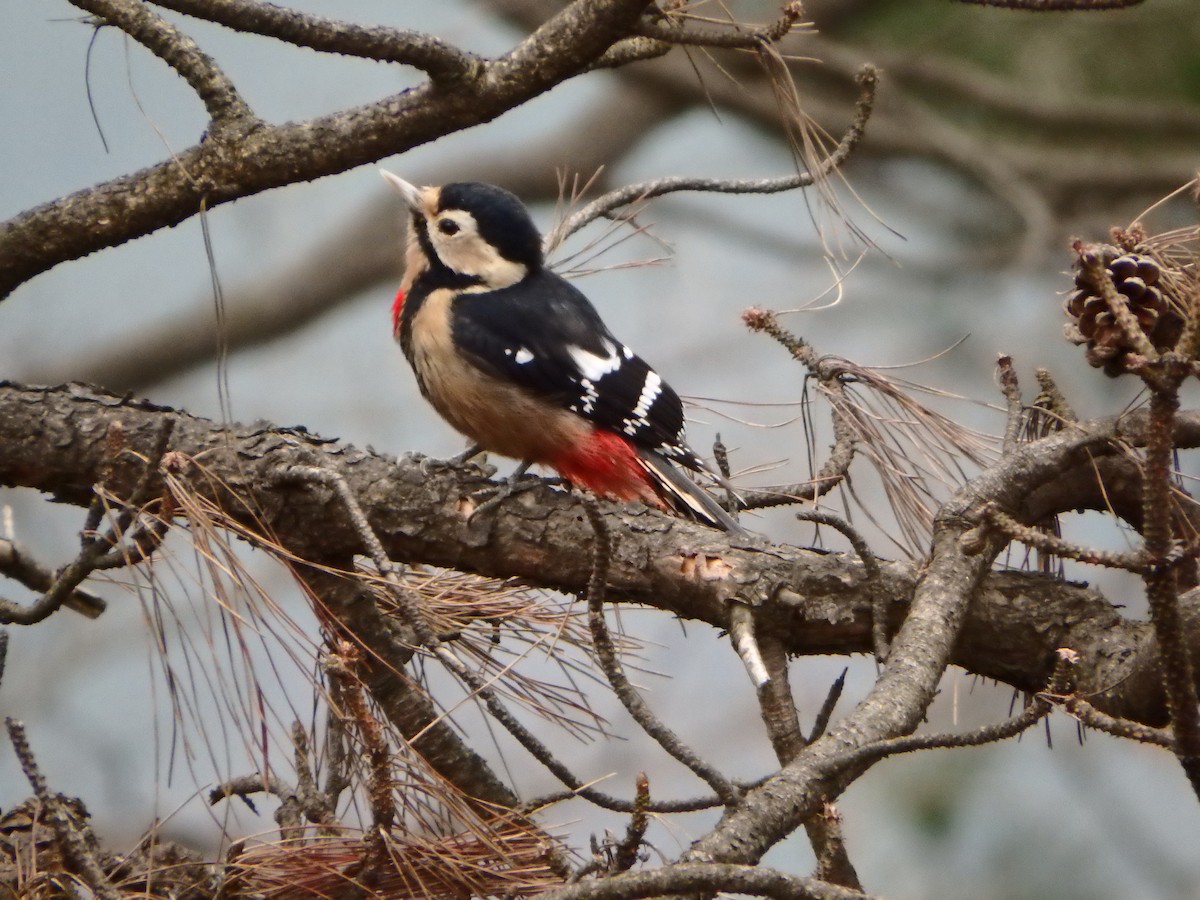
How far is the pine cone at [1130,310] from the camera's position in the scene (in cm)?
142

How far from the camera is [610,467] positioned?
1.92 metres

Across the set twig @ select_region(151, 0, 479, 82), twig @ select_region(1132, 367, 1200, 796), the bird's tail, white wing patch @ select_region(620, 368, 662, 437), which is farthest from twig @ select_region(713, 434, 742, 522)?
twig @ select_region(1132, 367, 1200, 796)

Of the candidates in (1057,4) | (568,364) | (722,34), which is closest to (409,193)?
(568,364)

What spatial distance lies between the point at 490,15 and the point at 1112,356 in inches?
115

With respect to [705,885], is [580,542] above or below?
above

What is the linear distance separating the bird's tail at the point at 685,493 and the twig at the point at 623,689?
2.07 feet

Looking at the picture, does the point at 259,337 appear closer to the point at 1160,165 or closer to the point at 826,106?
the point at 826,106

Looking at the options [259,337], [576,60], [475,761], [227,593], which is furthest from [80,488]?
[259,337]

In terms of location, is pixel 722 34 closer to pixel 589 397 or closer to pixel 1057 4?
pixel 1057 4

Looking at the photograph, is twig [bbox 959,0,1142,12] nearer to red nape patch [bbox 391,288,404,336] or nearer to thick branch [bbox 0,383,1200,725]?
thick branch [bbox 0,383,1200,725]

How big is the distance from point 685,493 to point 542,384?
27cm

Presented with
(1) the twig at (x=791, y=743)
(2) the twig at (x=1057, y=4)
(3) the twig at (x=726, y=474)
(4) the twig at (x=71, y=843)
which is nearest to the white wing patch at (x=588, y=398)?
(3) the twig at (x=726, y=474)

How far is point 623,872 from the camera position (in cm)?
97

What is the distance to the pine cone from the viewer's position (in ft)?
4.66
